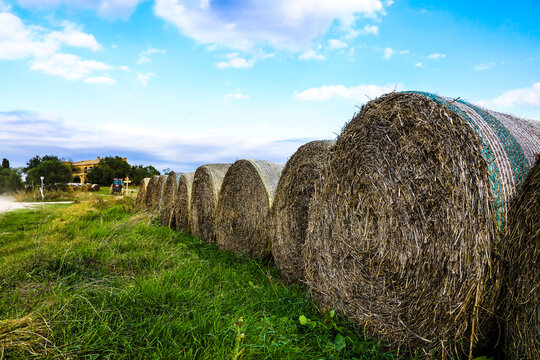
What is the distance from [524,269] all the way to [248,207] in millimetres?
3958

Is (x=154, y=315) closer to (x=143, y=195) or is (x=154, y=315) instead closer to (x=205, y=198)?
(x=205, y=198)

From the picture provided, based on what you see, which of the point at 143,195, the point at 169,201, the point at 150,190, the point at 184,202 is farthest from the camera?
the point at 143,195

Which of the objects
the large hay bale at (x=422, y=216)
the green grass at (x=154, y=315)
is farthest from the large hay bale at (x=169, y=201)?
the large hay bale at (x=422, y=216)

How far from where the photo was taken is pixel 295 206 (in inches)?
176

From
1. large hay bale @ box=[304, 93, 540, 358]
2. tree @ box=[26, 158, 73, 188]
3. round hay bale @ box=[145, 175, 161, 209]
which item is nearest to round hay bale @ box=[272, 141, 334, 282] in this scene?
large hay bale @ box=[304, 93, 540, 358]

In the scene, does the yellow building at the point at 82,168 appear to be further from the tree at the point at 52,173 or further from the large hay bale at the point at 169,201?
the large hay bale at the point at 169,201

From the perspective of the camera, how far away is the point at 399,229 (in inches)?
112

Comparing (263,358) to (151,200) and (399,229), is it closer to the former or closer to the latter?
(399,229)

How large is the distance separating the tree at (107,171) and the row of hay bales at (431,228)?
127ft

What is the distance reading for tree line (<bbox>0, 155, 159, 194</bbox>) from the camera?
25656mm


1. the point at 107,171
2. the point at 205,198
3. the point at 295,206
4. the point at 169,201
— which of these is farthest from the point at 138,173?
the point at 295,206

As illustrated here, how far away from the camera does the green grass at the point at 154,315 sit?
2.49 m

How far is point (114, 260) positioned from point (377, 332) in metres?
3.28

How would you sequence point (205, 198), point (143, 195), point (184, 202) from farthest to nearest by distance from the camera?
point (143, 195), point (184, 202), point (205, 198)
